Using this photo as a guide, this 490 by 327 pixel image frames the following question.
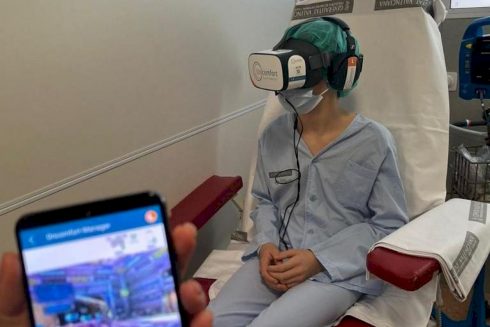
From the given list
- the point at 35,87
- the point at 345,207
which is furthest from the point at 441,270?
the point at 35,87

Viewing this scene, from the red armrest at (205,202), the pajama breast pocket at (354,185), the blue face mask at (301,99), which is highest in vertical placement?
the blue face mask at (301,99)

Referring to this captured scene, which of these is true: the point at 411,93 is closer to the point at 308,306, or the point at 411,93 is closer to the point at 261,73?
the point at 261,73

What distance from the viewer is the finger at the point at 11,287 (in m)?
0.59

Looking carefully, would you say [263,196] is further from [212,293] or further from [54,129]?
[54,129]

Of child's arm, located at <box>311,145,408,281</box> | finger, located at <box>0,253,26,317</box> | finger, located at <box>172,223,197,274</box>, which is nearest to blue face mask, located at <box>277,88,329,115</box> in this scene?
child's arm, located at <box>311,145,408,281</box>

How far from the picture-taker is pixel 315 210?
126 cm

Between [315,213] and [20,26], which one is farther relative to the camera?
[315,213]

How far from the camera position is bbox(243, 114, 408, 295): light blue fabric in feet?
3.83

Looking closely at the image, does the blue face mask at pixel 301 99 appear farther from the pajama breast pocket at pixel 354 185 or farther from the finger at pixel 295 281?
the finger at pixel 295 281

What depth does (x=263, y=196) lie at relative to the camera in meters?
1.37

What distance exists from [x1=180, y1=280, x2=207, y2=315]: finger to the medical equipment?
122 cm

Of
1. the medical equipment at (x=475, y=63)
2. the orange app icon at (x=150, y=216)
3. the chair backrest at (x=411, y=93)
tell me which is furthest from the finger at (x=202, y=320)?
the medical equipment at (x=475, y=63)

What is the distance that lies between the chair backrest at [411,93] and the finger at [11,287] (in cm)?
103

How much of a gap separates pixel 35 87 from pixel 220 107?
2.62ft
